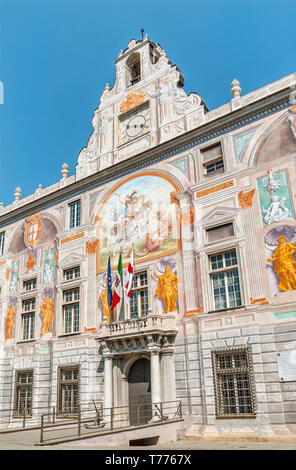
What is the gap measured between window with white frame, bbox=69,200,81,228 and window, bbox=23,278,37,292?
4.70 m

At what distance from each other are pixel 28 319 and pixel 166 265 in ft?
38.1

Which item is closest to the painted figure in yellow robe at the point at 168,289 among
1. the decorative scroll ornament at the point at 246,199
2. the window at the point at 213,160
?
the decorative scroll ornament at the point at 246,199

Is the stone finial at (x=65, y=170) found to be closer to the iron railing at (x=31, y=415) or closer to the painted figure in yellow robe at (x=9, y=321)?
the painted figure in yellow robe at (x=9, y=321)

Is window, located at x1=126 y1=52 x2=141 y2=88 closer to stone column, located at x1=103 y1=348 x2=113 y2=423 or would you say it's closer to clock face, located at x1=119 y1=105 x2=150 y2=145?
clock face, located at x1=119 y1=105 x2=150 y2=145

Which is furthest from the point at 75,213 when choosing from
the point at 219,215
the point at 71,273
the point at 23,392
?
the point at 23,392

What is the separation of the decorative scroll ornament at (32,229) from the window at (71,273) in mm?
4567

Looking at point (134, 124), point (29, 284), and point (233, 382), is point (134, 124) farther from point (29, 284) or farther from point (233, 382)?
point (233, 382)

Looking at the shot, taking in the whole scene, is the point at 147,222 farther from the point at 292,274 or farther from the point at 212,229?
the point at 292,274

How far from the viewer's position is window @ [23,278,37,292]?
2884 centimetres

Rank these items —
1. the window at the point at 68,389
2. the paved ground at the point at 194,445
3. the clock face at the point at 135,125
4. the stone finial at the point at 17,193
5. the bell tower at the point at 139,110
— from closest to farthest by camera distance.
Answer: the paved ground at the point at 194,445 → the window at the point at 68,389 → the bell tower at the point at 139,110 → the clock face at the point at 135,125 → the stone finial at the point at 17,193

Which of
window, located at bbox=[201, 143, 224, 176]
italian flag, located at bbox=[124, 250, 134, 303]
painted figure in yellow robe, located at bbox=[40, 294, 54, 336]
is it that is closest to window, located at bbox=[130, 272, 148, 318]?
italian flag, located at bbox=[124, 250, 134, 303]

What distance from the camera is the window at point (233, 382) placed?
17.6 meters

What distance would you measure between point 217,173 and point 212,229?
119 inches

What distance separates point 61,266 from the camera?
2689 centimetres
